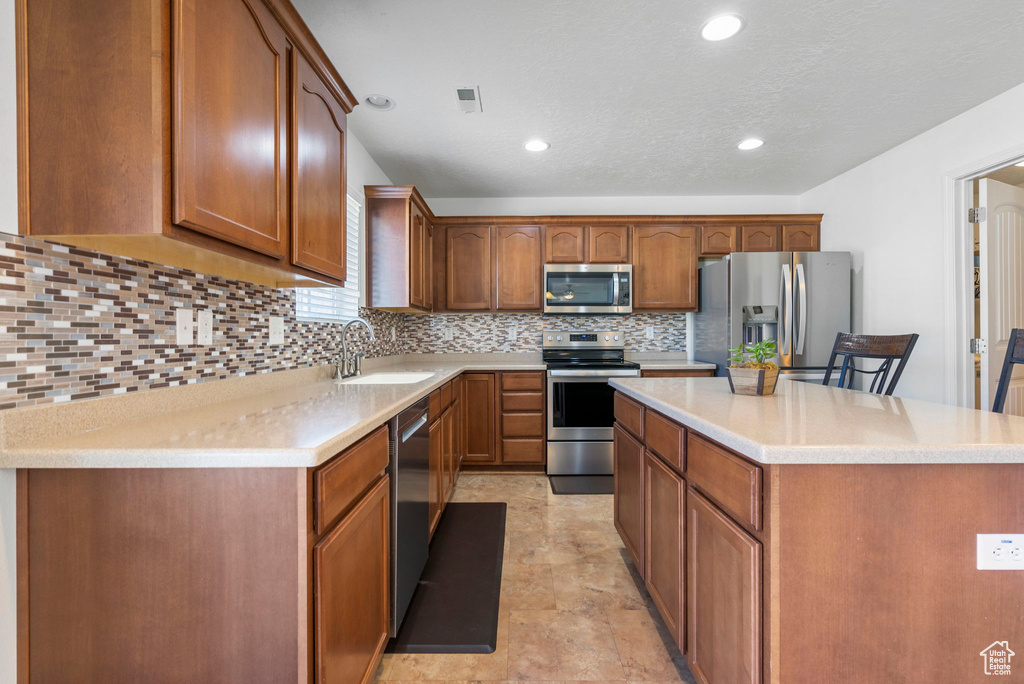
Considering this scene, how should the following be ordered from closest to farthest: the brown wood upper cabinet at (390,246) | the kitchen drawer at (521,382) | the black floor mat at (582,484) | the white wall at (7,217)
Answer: the white wall at (7,217), the brown wood upper cabinet at (390,246), the black floor mat at (582,484), the kitchen drawer at (521,382)

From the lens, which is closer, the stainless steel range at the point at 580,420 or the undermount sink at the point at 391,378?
the undermount sink at the point at 391,378

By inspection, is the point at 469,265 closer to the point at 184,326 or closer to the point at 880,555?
the point at 184,326

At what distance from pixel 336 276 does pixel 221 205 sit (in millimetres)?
761

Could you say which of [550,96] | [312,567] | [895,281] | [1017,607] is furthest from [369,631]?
[895,281]

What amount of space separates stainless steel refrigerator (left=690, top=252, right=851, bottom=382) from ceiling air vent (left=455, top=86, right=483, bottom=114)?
88.1 inches

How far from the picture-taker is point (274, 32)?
133cm

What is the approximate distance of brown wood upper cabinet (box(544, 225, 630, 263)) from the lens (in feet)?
12.9

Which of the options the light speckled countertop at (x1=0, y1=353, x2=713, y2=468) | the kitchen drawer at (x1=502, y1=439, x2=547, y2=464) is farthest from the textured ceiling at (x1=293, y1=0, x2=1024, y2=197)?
the kitchen drawer at (x1=502, y1=439, x2=547, y2=464)

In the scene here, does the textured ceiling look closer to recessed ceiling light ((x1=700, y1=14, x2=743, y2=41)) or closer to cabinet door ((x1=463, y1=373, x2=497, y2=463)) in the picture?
recessed ceiling light ((x1=700, y1=14, x2=743, y2=41))

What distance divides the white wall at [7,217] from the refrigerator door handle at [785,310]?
395 centimetres

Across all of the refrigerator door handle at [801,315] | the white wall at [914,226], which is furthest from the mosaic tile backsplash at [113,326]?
the white wall at [914,226]

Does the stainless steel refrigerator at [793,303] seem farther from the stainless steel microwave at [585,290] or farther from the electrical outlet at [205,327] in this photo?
the electrical outlet at [205,327]

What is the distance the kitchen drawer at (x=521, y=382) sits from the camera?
3686 mm

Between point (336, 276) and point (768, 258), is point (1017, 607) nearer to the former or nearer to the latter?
point (336, 276)
